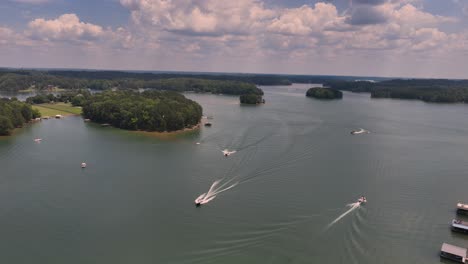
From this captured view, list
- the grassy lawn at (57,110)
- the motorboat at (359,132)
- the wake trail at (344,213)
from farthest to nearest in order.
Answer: the grassy lawn at (57,110)
the motorboat at (359,132)
the wake trail at (344,213)

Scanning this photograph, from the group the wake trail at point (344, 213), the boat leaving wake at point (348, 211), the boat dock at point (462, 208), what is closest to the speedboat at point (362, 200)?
the boat leaving wake at point (348, 211)

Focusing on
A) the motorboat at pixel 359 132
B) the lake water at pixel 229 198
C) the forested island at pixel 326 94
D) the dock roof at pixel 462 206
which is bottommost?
the lake water at pixel 229 198

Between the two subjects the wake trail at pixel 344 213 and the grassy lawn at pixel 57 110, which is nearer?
the wake trail at pixel 344 213

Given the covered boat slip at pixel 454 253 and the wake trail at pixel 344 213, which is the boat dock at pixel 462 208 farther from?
the wake trail at pixel 344 213

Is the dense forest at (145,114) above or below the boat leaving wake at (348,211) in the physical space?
above

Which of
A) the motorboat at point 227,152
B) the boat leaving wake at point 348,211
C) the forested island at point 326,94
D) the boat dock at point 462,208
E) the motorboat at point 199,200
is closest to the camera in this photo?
the boat leaving wake at point 348,211

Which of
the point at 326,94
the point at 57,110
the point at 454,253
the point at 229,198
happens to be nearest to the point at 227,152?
the point at 229,198

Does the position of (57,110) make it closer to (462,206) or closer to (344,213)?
(344,213)
